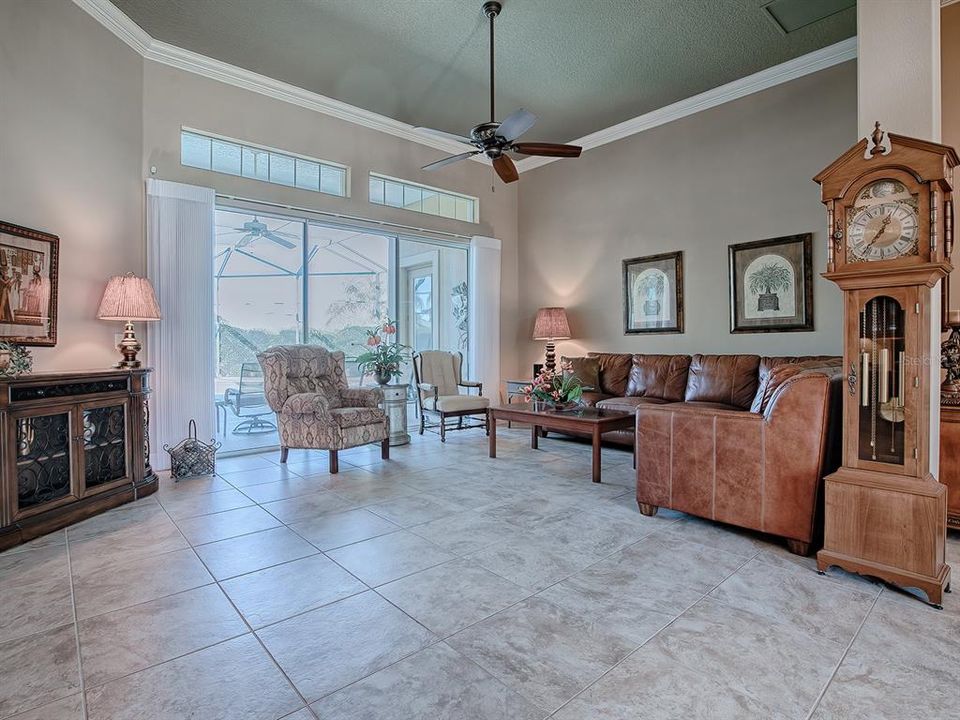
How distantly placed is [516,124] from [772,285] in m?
2.95

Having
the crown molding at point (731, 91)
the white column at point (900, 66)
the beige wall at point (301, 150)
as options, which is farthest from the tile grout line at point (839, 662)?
the beige wall at point (301, 150)

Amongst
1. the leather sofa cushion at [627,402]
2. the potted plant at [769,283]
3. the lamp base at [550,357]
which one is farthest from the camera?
the lamp base at [550,357]

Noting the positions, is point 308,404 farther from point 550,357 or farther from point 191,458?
point 550,357

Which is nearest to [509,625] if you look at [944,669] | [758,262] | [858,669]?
[858,669]

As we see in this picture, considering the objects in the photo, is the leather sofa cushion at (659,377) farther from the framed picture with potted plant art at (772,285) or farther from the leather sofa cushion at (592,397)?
the framed picture with potted plant art at (772,285)

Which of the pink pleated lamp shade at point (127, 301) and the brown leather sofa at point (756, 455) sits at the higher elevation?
the pink pleated lamp shade at point (127, 301)

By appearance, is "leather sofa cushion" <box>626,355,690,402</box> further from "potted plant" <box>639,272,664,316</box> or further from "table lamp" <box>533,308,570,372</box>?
"table lamp" <box>533,308,570,372</box>

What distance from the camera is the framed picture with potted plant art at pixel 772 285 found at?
4.61 meters

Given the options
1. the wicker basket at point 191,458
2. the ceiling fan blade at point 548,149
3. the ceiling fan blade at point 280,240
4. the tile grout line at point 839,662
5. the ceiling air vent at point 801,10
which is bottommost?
the tile grout line at point 839,662

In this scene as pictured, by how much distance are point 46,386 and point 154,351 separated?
1.45 m

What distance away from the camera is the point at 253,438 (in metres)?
5.20

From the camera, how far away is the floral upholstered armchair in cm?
424

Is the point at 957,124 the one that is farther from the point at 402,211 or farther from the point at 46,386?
the point at 46,386

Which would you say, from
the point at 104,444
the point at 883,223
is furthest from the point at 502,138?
the point at 104,444
